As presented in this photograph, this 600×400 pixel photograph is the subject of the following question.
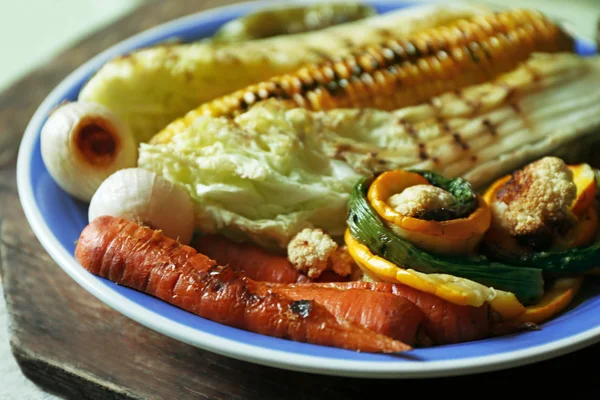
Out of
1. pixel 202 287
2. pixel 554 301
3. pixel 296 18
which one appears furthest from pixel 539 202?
pixel 296 18

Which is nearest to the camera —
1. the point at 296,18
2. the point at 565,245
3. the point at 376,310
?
the point at 376,310

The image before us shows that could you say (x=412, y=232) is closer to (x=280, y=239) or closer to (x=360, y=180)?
(x=360, y=180)

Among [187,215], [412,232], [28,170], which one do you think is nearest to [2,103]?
[28,170]

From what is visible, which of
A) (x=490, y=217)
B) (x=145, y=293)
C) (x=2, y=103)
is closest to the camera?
(x=145, y=293)

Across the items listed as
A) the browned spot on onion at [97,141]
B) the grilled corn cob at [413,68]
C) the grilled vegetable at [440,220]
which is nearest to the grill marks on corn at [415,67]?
the grilled corn cob at [413,68]

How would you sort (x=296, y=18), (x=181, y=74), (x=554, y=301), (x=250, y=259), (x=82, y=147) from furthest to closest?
(x=296, y=18), (x=181, y=74), (x=82, y=147), (x=250, y=259), (x=554, y=301)

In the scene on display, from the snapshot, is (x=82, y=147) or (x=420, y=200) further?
(x=82, y=147)

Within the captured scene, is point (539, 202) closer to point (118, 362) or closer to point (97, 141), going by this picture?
point (118, 362)

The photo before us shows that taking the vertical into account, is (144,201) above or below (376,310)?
above
